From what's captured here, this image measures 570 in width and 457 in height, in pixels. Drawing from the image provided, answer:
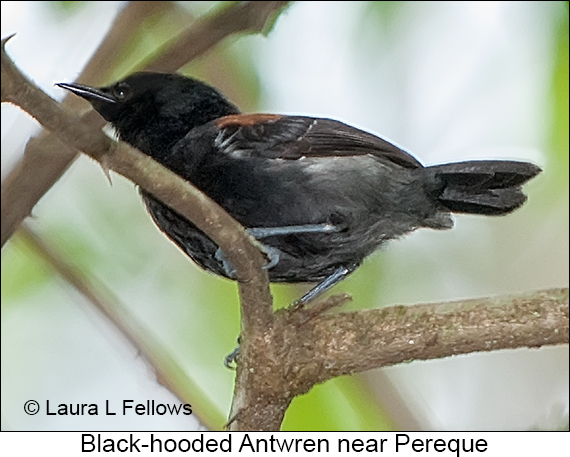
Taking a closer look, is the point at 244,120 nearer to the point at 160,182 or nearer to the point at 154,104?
the point at 154,104

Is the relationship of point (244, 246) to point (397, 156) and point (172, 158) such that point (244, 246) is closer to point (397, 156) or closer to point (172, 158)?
point (172, 158)

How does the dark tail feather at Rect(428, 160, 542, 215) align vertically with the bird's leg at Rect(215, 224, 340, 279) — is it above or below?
above

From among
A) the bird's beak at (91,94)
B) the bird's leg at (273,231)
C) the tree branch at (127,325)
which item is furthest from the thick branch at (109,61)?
the bird's leg at (273,231)

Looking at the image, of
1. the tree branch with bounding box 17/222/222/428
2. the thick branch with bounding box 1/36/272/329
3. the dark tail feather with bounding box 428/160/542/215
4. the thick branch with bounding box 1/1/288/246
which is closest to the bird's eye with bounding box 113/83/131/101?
the thick branch with bounding box 1/1/288/246

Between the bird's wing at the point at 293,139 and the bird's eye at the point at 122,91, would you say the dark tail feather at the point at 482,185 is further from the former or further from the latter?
the bird's eye at the point at 122,91

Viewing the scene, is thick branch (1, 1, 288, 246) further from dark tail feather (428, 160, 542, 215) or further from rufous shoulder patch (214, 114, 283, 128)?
dark tail feather (428, 160, 542, 215)

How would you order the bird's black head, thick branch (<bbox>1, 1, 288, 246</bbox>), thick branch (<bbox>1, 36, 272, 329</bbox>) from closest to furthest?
1. thick branch (<bbox>1, 36, 272, 329</bbox>)
2. thick branch (<bbox>1, 1, 288, 246</bbox>)
3. the bird's black head
